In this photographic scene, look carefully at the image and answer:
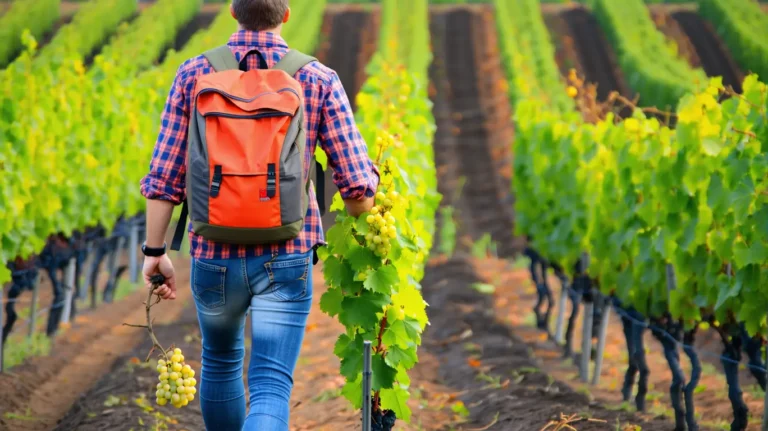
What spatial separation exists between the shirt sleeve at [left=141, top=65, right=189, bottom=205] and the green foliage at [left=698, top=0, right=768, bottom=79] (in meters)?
21.1

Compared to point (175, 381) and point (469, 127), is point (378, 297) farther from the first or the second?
point (469, 127)

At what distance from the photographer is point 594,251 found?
7688 mm

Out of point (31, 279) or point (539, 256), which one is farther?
point (539, 256)

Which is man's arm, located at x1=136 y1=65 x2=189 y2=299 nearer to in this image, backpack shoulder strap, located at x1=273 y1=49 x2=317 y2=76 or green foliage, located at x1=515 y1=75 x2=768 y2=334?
backpack shoulder strap, located at x1=273 y1=49 x2=317 y2=76

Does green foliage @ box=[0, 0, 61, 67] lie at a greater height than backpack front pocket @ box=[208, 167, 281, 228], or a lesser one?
greater

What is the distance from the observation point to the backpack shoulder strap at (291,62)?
3301 millimetres

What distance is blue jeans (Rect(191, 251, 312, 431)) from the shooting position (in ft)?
10.6

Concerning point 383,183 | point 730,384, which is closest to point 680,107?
point 730,384

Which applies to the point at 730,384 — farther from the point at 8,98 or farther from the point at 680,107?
the point at 8,98

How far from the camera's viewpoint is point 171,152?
330 cm

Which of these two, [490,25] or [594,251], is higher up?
[490,25]

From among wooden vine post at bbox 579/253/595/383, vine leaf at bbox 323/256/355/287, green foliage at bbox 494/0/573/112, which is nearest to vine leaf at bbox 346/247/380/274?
vine leaf at bbox 323/256/355/287

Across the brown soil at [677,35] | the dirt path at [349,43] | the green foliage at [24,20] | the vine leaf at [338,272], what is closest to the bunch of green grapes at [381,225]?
the vine leaf at [338,272]

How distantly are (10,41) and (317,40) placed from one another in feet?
34.6
